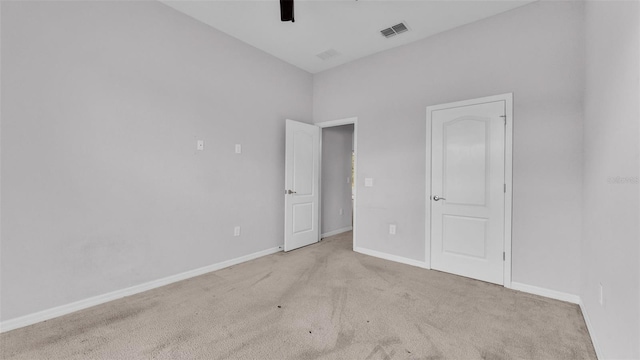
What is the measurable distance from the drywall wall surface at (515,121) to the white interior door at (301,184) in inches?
33.3

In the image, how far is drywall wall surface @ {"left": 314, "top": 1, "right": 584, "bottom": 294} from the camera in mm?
2451

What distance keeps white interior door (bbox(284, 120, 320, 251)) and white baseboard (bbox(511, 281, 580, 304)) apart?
9.12 feet

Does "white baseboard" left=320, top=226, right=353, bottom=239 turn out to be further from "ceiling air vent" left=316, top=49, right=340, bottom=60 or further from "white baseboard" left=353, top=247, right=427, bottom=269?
"ceiling air vent" left=316, top=49, right=340, bottom=60

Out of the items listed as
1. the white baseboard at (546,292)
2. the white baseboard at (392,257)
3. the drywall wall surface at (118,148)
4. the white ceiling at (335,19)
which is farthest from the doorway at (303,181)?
the white baseboard at (546,292)

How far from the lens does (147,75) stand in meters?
2.66

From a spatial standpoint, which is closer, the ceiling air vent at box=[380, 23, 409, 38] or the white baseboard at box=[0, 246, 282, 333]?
the white baseboard at box=[0, 246, 282, 333]

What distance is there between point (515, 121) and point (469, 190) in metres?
0.85

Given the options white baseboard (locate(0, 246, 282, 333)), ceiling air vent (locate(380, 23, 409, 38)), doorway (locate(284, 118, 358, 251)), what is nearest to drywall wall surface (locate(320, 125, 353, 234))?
doorway (locate(284, 118, 358, 251))

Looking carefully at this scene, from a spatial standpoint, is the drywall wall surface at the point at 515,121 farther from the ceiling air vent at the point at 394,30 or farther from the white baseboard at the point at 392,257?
the ceiling air vent at the point at 394,30

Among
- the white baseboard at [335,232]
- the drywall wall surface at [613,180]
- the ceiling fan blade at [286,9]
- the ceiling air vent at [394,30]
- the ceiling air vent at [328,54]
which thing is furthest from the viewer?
the white baseboard at [335,232]

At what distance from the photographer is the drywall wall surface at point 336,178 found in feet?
16.3

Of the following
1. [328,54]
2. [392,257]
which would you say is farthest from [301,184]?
[328,54]

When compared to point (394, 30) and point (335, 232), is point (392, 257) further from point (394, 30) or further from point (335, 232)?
point (394, 30)

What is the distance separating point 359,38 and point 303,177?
7.04ft
